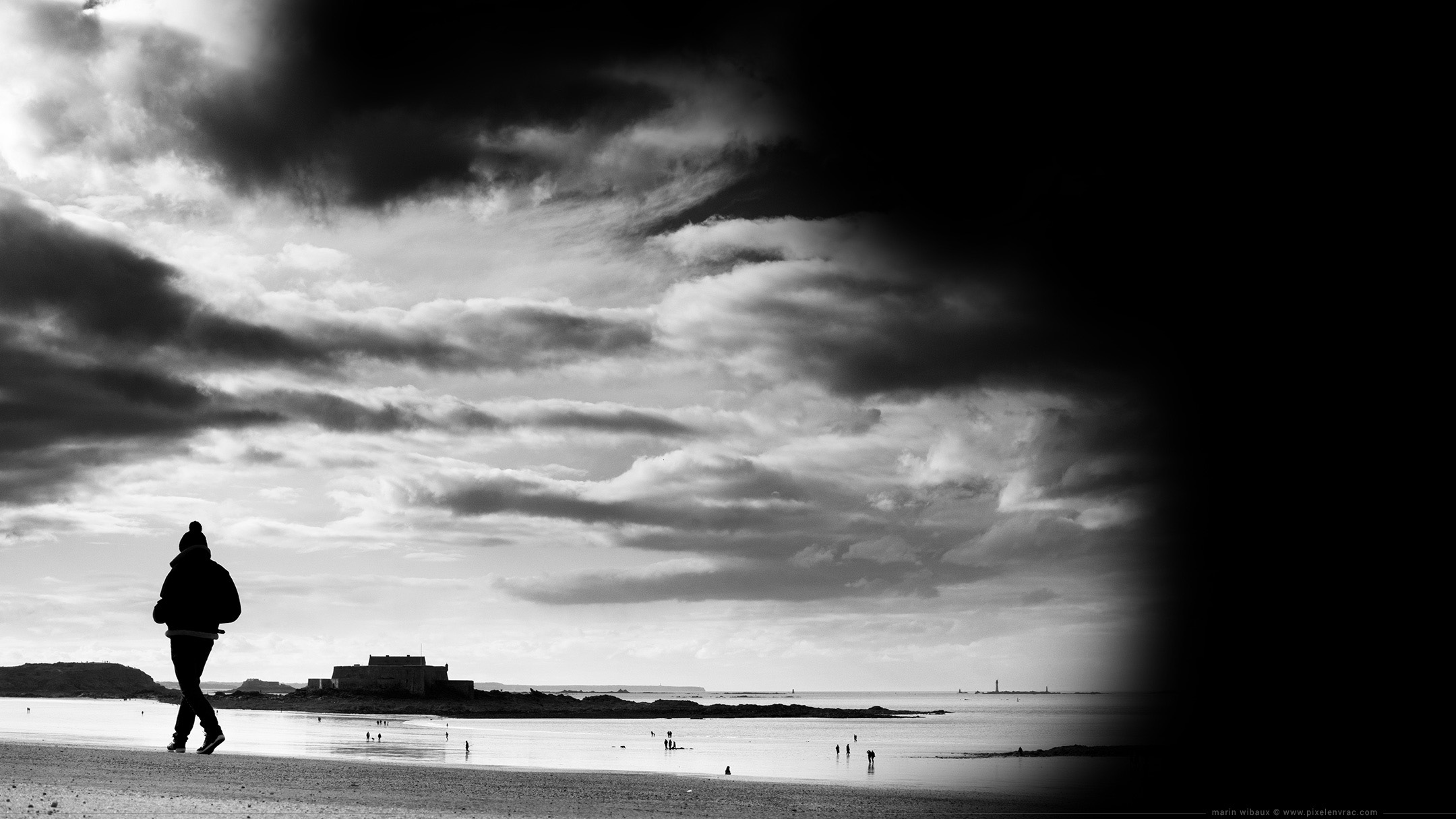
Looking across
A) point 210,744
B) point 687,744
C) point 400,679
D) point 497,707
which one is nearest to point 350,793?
point 210,744

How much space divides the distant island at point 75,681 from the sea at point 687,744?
75659 mm

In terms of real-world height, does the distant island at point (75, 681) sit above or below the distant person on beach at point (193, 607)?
below

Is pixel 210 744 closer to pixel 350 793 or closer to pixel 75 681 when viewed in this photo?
pixel 350 793

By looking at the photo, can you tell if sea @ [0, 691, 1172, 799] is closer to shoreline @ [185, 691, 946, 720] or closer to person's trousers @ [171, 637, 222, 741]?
person's trousers @ [171, 637, 222, 741]

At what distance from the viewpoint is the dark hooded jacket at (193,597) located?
35.8 ft

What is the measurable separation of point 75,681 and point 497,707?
272 ft

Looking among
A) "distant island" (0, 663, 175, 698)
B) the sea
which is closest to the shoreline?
the sea

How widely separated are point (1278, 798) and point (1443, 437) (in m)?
6.86

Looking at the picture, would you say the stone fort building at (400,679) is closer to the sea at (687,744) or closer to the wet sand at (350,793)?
the sea at (687,744)

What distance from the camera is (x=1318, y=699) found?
729 centimetres

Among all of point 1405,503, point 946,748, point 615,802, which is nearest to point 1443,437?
point 1405,503

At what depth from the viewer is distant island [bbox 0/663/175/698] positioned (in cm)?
14550

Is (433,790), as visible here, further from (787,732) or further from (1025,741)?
(787,732)

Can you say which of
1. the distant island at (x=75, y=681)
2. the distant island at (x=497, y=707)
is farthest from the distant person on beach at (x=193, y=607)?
the distant island at (x=75, y=681)
